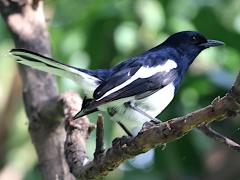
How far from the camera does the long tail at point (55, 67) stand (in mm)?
3088

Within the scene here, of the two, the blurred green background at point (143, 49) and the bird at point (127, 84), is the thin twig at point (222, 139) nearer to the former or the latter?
the bird at point (127, 84)

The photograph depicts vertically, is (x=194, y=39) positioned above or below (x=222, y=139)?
below

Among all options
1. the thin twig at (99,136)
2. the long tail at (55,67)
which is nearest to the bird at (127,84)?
the long tail at (55,67)

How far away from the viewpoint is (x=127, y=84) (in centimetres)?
334

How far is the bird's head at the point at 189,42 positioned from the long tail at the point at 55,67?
0.84m

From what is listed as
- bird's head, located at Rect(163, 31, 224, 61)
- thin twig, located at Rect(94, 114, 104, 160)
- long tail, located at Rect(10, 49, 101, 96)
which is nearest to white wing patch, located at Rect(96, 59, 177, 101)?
long tail, located at Rect(10, 49, 101, 96)

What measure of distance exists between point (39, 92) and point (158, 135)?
1.36 m

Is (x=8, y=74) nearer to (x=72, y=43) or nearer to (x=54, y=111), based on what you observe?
(x=72, y=43)

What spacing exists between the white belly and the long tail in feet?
0.50

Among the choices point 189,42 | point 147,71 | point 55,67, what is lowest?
point 189,42

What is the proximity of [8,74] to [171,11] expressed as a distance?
1.31 meters

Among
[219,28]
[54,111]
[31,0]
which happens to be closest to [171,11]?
[219,28]

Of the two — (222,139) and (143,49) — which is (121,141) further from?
(143,49)

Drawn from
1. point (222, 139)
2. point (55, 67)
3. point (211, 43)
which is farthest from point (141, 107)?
point (222, 139)
